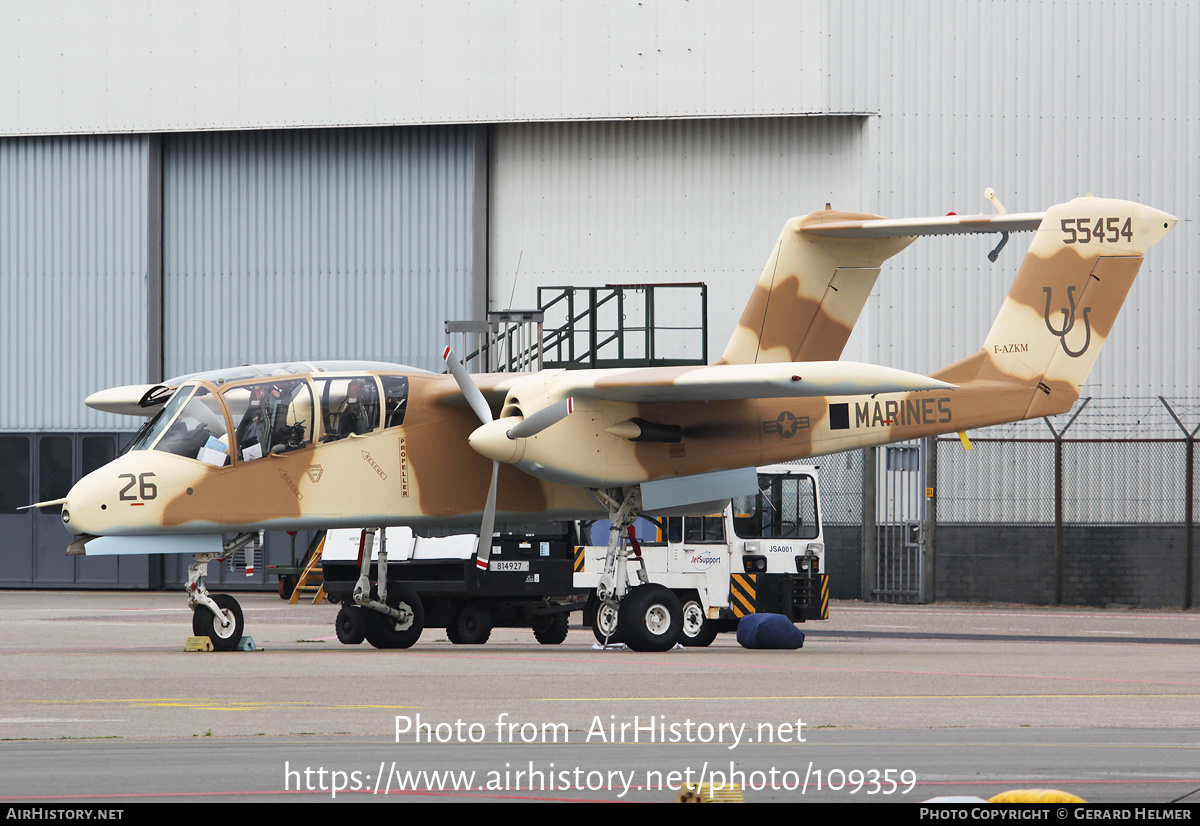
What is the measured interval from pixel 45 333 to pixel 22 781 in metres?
35.9

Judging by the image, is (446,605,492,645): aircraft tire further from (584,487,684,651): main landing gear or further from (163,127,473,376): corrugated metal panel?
(163,127,473,376): corrugated metal panel

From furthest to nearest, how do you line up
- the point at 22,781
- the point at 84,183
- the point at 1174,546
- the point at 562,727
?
the point at 84,183, the point at 1174,546, the point at 562,727, the point at 22,781

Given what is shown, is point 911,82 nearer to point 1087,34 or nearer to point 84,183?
point 1087,34

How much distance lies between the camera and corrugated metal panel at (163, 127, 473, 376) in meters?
39.7

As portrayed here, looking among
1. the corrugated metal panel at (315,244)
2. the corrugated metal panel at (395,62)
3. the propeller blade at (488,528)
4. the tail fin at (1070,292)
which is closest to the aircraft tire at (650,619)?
the propeller blade at (488,528)

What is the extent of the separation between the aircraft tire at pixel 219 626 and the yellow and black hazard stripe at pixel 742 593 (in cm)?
703

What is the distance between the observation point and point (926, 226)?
66.1 feet

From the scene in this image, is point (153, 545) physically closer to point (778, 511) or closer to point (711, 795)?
point (778, 511)

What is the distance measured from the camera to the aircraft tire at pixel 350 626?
68.4 feet

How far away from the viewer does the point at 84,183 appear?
41.1m

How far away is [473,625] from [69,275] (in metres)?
23.8

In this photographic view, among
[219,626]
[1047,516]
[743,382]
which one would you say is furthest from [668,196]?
[219,626]

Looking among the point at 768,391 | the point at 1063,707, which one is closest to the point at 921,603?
the point at 768,391

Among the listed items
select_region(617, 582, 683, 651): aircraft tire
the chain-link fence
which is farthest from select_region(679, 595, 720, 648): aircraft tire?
the chain-link fence
